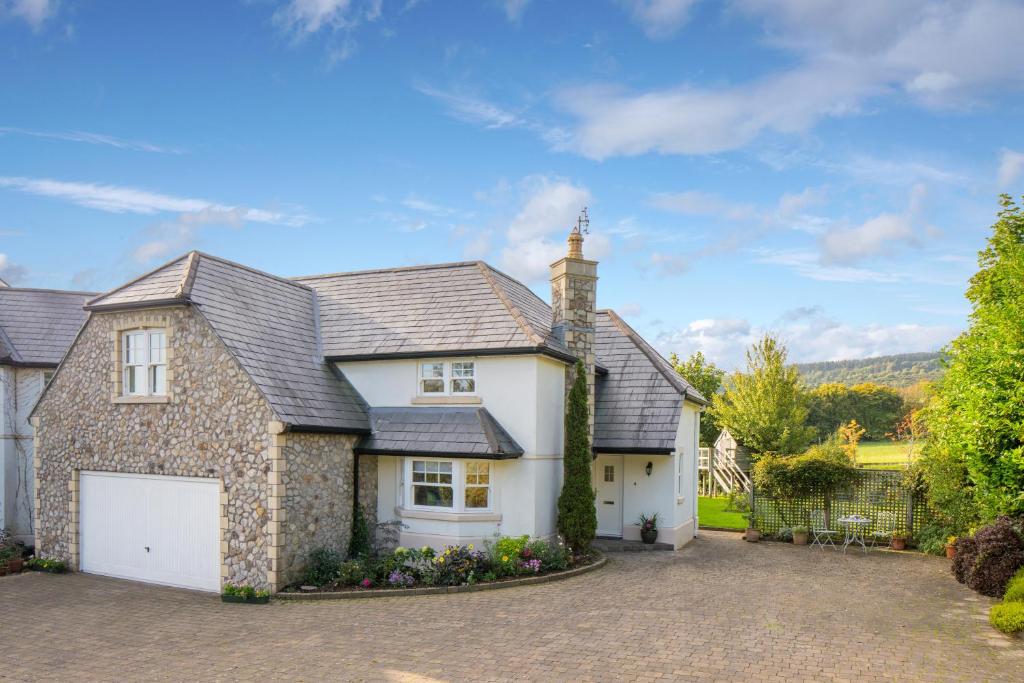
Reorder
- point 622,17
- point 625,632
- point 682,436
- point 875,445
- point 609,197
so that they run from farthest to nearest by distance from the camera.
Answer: point 875,445, point 682,436, point 609,197, point 622,17, point 625,632

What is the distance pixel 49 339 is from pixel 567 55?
56.8 feet

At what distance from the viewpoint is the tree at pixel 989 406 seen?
1397 centimetres

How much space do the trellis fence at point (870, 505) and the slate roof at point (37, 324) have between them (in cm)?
2114

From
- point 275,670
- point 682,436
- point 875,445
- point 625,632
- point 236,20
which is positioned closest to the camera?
point 275,670

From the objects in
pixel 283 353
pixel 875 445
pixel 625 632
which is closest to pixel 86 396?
pixel 283 353

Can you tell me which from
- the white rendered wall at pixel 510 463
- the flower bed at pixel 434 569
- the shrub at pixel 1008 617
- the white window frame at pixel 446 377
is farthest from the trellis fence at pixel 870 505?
the white window frame at pixel 446 377

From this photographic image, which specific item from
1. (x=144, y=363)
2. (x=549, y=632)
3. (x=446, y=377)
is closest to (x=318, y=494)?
(x=446, y=377)

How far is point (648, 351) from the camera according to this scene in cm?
2136

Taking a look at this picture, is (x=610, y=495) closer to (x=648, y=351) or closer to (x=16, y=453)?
(x=648, y=351)

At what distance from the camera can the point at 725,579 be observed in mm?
15586

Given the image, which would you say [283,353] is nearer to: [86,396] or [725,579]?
[86,396]

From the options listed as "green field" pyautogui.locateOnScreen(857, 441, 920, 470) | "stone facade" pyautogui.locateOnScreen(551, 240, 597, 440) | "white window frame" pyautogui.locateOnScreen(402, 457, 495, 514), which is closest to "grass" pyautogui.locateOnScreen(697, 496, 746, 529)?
"stone facade" pyautogui.locateOnScreen(551, 240, 597, 440)

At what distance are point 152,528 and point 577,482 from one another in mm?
9764

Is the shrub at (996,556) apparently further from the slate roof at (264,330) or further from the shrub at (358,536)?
the slate roof at (264,330)
